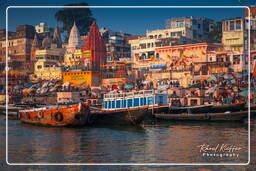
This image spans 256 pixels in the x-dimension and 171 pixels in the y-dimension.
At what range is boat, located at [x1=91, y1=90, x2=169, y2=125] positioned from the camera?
91.7 feet

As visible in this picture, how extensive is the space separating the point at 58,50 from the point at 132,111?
1682 inches

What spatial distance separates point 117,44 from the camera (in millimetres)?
67312

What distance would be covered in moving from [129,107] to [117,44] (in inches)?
1522

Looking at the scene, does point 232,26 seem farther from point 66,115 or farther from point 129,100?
point 66,115

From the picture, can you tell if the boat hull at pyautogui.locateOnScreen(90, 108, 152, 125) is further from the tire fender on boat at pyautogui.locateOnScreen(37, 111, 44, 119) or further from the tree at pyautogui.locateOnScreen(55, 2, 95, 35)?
the tree at pyautogui.locateOnScreen(55, 2, 95, 35)

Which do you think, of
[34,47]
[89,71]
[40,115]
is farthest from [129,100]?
[34,47]

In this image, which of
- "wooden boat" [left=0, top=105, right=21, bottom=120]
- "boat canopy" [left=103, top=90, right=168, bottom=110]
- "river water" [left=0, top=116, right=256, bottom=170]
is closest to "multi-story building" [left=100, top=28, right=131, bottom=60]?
"wooden boat" [left=0, top=105, right=21, bottom=120]

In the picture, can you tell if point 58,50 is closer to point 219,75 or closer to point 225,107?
point 219,75

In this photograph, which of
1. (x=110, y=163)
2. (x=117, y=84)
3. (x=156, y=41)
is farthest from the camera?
(x=156, y=41)

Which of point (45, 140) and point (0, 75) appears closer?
point (45, 140)

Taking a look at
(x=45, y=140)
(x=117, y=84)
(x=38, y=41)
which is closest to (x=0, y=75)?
(x=117, y=84)

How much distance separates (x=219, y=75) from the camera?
47.3 meters

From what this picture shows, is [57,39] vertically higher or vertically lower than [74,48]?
higher

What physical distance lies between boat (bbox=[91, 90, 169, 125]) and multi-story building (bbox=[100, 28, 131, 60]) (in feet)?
105
